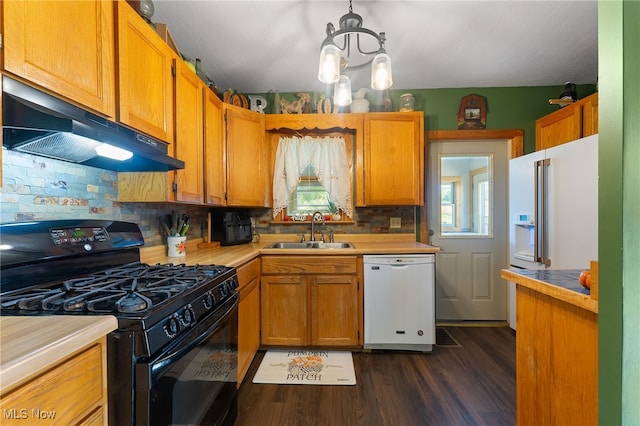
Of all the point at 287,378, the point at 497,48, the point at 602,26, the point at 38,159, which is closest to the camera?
the point at 602,26

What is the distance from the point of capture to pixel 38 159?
1.12 m

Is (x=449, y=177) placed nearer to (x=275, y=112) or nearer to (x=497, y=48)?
(x=497, y=48)

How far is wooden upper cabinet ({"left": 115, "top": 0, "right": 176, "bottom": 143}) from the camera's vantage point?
3.96 feet

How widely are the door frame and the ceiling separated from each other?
1.55 ft

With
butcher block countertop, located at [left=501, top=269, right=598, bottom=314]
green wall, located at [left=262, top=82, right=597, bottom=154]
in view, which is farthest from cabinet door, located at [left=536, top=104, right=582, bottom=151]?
butcher block countertop, located at [left=501, top=269, right=598, bottom=314]

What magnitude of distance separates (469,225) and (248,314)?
2395 mm

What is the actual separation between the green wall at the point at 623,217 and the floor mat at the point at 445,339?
75.7 inches

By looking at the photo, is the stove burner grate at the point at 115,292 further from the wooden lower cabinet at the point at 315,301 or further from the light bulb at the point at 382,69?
the light bulb at the point at 382,69

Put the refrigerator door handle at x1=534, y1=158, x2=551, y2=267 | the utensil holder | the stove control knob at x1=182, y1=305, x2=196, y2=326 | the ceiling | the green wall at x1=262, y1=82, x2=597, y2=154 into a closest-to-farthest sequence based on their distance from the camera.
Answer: the stove control knob at x1=182, y1=305, x2=196, y2=326, the ceiling, the utensil holder, the refrigerator door handle at x1=534, y1=158, x2=551, y2=267, the green wall at x1=262, y1=82, x2=597, y2=154

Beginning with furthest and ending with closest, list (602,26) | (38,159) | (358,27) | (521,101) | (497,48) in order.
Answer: (521,101), (497,48), (358,27), (38,159), (602,26)

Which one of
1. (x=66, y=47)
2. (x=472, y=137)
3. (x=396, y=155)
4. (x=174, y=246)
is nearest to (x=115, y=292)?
(x=66, y=47)

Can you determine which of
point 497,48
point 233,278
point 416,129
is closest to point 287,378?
point 233,278

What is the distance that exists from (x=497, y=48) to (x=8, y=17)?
278cm
